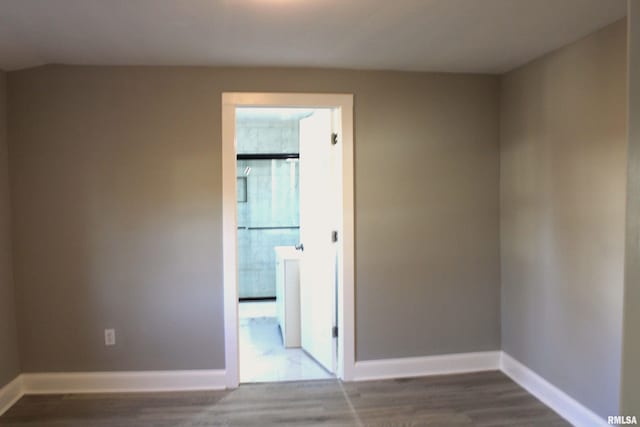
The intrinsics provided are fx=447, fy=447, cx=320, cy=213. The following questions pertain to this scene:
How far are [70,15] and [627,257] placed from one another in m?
2.37

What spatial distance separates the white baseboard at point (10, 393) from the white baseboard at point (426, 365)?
2.24 meters

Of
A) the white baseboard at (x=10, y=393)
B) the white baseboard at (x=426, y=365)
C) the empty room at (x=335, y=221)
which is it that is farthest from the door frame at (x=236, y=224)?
the white baseboard at (x=10, y=393)

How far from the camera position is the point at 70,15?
2084 mm

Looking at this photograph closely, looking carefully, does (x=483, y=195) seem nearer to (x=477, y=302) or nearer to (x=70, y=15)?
(x=477, y=302)

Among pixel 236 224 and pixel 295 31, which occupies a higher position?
pixel 295 31

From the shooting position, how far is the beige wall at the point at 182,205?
294 cm

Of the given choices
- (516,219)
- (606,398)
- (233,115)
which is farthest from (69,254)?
(606,398)

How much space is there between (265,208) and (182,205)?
9.97 ft

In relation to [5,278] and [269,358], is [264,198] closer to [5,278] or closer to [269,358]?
[269,358]

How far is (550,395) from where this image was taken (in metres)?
2.79

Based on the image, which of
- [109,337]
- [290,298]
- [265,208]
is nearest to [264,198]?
[265,208]

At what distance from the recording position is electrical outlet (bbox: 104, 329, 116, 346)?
3.02 meters

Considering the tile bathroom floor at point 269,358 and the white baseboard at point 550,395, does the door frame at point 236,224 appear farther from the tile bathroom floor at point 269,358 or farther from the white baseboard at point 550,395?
the white baseboard at point 550,395

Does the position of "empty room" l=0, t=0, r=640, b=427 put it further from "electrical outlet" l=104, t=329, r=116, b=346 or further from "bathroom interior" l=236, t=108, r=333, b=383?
"bathroom interior" l=236, t=108, r=333, b=383
